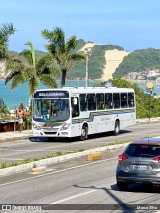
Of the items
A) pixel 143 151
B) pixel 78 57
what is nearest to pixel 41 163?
pixel 143 151

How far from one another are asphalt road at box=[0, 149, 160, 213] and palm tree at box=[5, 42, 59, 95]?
2178cm

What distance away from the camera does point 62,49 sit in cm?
4600

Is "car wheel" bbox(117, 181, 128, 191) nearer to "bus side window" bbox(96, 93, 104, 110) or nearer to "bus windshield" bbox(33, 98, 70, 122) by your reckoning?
"bus windshield" bbox(33, 98, 70, 122)

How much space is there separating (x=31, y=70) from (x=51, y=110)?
10.7 m

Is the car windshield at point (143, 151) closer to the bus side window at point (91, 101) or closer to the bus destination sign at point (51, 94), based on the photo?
the bus destination sign at point (51, 94)

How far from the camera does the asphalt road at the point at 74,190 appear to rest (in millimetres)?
13773

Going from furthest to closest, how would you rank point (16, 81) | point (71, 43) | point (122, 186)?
point (71, 43)
point (16, 81)
point (122, 186)

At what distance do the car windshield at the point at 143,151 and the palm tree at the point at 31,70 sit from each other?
2664 centimetres

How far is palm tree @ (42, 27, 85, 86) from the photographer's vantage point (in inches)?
1784

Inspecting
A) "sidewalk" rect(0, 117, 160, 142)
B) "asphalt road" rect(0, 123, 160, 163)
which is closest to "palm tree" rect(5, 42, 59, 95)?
"sidewalk" rect(0, 117, 160, 142)

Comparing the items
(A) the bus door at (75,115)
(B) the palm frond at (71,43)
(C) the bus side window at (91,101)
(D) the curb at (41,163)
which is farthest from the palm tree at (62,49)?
(D) the curb at (41,163)

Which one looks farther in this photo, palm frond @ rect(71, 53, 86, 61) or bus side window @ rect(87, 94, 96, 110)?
palm frond @ rect(71, 53, 86, 61)

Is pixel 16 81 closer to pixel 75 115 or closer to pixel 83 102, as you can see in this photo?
pixel 83 102

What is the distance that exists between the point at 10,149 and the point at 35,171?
962 centimetres
